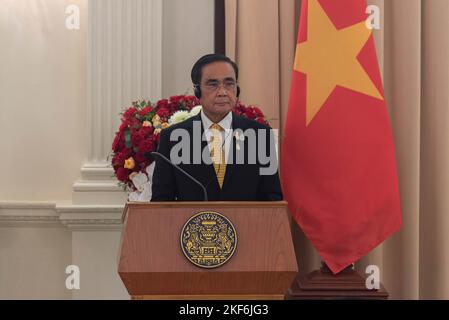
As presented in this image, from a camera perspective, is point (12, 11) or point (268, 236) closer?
point (268, 236)

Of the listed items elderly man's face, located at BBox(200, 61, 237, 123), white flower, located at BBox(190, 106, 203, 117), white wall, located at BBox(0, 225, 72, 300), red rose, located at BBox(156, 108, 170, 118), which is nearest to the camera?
elderly man's face, located at BBox(200, 61, 237, 123)

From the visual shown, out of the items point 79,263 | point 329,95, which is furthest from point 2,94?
point 329,95

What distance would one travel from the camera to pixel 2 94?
4422 millimetres

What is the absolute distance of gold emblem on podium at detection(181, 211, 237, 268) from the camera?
277cm

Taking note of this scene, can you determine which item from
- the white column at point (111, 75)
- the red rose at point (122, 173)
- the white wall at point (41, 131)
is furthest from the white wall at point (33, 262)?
the red rose at point (122, 173)

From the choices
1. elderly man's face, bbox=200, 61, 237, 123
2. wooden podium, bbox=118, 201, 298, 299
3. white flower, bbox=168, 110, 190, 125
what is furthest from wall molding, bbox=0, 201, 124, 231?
wooden podium, bbox=118, 201, 298, 299

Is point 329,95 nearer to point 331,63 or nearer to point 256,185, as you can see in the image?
point 331,63

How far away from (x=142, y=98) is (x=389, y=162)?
153 cm

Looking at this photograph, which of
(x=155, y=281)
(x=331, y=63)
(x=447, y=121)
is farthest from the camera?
(x=447, y=121)

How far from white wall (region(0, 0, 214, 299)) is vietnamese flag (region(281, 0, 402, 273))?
93 cm

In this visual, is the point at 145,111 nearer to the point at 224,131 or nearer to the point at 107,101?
the point at 224,131

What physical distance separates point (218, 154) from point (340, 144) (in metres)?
0.76

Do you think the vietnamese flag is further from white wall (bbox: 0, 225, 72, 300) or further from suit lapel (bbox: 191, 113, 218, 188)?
white wall (bbox: 0, 225, 72, 300)

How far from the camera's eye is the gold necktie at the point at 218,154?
3.24m
